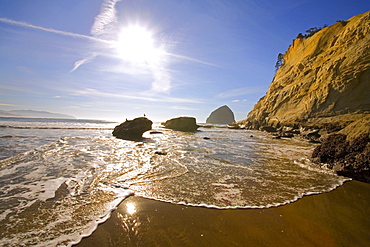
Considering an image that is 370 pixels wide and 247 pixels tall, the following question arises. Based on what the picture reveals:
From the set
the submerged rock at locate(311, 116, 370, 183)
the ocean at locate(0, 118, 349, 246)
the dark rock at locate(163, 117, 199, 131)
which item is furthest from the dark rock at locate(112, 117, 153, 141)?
the dark rock at locate(163, 117, 199, 131)

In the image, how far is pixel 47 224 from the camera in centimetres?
268

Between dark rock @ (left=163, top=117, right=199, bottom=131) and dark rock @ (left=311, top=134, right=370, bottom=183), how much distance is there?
26978 millimetres

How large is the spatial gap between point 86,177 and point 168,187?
2.56 meters

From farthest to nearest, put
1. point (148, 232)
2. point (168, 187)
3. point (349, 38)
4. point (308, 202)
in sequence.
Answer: point (349, 38) → point (168, 187) → point (308, 202) → point (148, 232)

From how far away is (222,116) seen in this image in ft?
586

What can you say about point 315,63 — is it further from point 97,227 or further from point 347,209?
point 97,227

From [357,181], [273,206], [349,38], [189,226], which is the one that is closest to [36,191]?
[189,226]

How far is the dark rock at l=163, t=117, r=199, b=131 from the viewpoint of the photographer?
33406 mm

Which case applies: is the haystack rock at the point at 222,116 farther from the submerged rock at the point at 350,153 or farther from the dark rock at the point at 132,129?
the submerged rock at the point at 350,153

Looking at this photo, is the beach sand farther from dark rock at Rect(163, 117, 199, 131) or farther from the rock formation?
dark rock at Rect(163, 117, 199, 131)

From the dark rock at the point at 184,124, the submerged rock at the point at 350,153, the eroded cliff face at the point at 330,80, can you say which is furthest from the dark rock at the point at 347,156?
the dark rock at the point at 184,124

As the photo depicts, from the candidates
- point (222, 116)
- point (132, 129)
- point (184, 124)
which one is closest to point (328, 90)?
point (184, 124)

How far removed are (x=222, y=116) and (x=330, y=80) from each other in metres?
158

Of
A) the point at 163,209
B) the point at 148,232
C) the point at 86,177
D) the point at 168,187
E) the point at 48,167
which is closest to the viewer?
the point at 148,232
